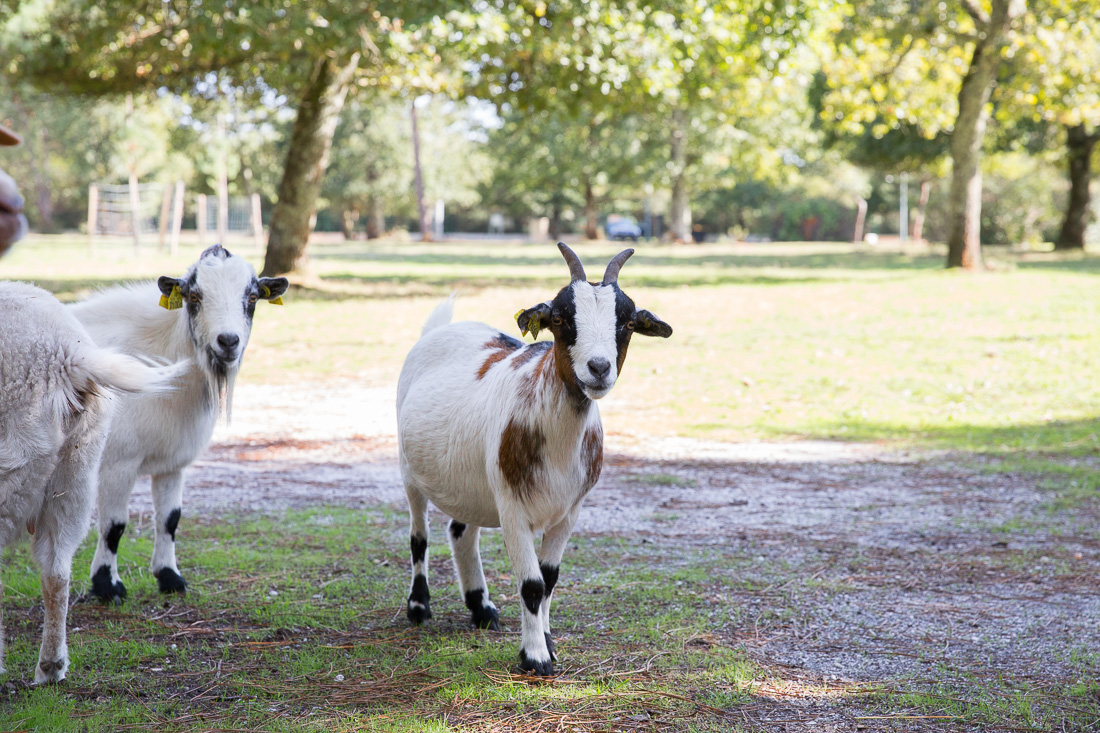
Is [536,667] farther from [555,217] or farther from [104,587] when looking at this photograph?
[555,217]

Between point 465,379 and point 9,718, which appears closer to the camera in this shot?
point 9,718

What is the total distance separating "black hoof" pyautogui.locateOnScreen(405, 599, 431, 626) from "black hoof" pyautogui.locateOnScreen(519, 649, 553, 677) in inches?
31.8

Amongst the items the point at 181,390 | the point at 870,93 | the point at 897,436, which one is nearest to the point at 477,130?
the point at 870,93

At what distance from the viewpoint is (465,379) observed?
468cm

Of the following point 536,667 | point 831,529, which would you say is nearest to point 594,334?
point 536,667

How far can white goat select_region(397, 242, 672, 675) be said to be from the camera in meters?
3.89

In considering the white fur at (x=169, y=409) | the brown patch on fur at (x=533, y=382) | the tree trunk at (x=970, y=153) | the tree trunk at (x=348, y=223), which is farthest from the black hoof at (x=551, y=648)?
the tree trunk at (x=348, y=223)

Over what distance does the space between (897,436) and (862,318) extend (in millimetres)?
6890

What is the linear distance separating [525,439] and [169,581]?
7.37 ft

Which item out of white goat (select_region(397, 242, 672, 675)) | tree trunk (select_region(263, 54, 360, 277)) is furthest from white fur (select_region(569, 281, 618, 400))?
tree trunk (select_region(263, 54, 360, 277))

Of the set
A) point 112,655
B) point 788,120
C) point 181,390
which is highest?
point 788,120

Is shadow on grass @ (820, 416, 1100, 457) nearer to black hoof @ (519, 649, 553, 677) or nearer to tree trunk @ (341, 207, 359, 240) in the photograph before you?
black hoof @ (519, 649, 553, 677)

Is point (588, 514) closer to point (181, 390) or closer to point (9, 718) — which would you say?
point (181, 390)

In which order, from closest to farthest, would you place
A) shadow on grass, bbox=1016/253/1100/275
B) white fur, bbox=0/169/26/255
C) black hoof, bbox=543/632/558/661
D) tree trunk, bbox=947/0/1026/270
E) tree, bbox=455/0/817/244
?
white fur, bbox=0/169/26/255
black hoof, bbox=543/632/558/661
tree, bbox=455/0/817/244
tree trunk, bbox=947/0/1026/270
shadow on grass, bbox=1016/253/1100/275
